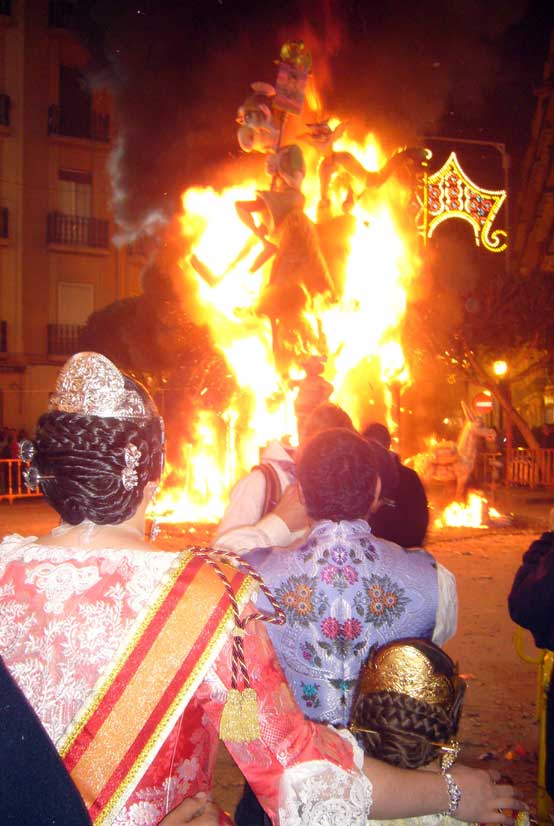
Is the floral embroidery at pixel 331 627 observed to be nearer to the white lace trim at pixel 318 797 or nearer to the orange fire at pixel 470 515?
the white lace trim at pixel 318 797

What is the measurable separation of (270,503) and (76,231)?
23764 millimetres

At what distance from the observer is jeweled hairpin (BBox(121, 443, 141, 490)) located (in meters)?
1.54

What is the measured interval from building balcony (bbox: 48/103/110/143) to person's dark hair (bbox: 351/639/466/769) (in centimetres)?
2677

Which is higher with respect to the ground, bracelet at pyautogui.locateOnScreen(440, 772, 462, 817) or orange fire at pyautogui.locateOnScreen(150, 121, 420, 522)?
orange fire at pyautogui.locateOnScreen(150, 121, 420, 522)

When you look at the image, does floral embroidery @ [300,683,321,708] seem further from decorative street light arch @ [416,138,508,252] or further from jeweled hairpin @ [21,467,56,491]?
decorative street light arch @ [416,138,508,252]

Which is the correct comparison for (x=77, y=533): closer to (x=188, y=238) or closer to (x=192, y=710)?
(x=192, y=710)

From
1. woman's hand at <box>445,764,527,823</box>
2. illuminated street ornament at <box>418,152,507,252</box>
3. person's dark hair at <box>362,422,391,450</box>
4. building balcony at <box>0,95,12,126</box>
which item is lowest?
woman's hand at <box>445,764,527,823</box>

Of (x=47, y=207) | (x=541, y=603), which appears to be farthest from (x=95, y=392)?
(x=47, y=207)

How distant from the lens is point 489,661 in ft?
18.7

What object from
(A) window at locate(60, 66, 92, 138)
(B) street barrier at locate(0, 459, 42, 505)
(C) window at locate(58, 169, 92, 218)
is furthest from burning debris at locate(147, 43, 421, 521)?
(A) window at locate(60, 66, 92, 138)

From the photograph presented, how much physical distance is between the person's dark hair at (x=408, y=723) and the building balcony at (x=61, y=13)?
27729 mm

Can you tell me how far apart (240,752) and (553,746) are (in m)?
1.82

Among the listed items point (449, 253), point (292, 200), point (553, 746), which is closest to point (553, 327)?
point (449, 253)

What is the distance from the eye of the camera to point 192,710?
1.37m
